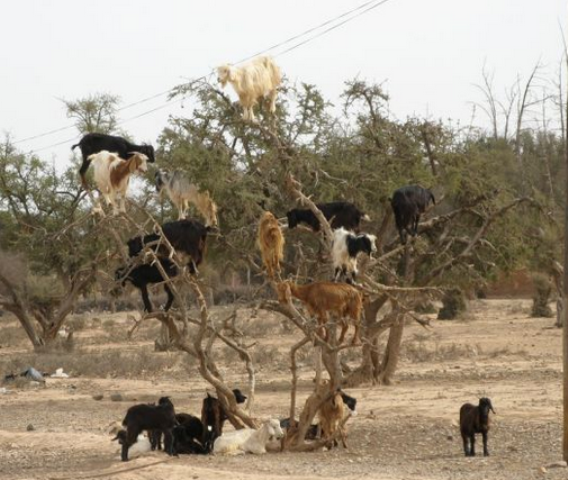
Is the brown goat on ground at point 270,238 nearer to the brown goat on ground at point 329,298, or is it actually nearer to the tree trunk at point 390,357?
the brown goat on ground at point 329,298

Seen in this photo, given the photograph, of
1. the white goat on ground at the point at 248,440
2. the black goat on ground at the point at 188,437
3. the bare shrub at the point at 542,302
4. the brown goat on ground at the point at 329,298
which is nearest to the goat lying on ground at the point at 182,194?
the black goat on ground at the point at 188,437

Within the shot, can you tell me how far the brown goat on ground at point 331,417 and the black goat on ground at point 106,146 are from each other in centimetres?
363

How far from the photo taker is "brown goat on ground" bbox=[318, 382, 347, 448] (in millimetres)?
13047

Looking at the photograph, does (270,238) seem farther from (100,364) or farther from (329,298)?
(100,364)

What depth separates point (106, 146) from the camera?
Result: 14.1 meters

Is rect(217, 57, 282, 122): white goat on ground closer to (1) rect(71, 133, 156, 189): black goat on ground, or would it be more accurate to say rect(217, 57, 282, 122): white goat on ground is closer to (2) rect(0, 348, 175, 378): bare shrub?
(1) rect(71, 133, 156, 189): black goat on ground

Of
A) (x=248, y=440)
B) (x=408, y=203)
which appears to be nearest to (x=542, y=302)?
(x=408, y=203)

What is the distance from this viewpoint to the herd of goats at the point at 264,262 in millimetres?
12141

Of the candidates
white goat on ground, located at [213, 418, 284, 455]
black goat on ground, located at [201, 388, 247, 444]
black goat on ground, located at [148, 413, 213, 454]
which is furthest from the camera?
black goat on ground, located at [201, 388, 247, 444]

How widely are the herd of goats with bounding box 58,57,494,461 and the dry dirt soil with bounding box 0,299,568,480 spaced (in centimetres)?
34

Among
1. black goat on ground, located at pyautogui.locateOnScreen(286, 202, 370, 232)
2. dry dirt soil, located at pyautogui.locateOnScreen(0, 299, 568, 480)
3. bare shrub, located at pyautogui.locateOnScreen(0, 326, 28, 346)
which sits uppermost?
black goat on ground, located at pyautogui.locateOnScreen(286, 202, 370, 232)

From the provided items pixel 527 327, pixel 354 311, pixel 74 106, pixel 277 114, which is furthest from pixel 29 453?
pixel 527 327

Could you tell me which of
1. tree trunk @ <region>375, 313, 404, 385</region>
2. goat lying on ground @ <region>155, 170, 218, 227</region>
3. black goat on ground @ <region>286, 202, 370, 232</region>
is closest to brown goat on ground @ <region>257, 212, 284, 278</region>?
black goat on ground @ <region>286, 202, 370, 232</region>

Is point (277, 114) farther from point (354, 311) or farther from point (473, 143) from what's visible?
point (354, 311)
